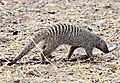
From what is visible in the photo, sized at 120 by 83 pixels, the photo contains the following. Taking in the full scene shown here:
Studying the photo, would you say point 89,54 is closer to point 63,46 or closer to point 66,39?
point 66,39

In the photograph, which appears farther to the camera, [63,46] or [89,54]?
[63,46]

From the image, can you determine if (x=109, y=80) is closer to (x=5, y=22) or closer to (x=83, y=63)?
(x=83, y=63)

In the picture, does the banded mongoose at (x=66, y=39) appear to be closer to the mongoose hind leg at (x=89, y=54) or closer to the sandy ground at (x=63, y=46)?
the mongoose hind leg at (x=89, y=54)

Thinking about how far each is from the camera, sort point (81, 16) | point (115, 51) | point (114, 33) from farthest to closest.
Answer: point (81, 16)
point (114, 33)
point (115, 51)

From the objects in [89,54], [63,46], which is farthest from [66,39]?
[63,46]

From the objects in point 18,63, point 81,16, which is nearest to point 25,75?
point 18,63

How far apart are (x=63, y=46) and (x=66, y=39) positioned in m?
0.86

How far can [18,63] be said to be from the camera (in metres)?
5.69

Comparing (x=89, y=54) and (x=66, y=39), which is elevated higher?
(x=66, y=39)

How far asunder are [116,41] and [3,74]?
8.10 feet

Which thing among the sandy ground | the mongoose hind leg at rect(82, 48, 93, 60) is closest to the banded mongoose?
the mongoose hind leg at rect(82, 48, 93, 60)

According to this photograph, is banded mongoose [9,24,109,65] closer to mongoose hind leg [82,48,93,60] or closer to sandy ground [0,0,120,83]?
mongoose hind leg [82,48,93,60]

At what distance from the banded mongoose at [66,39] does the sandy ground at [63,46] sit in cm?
15

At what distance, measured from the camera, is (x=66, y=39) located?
609 centimetres
